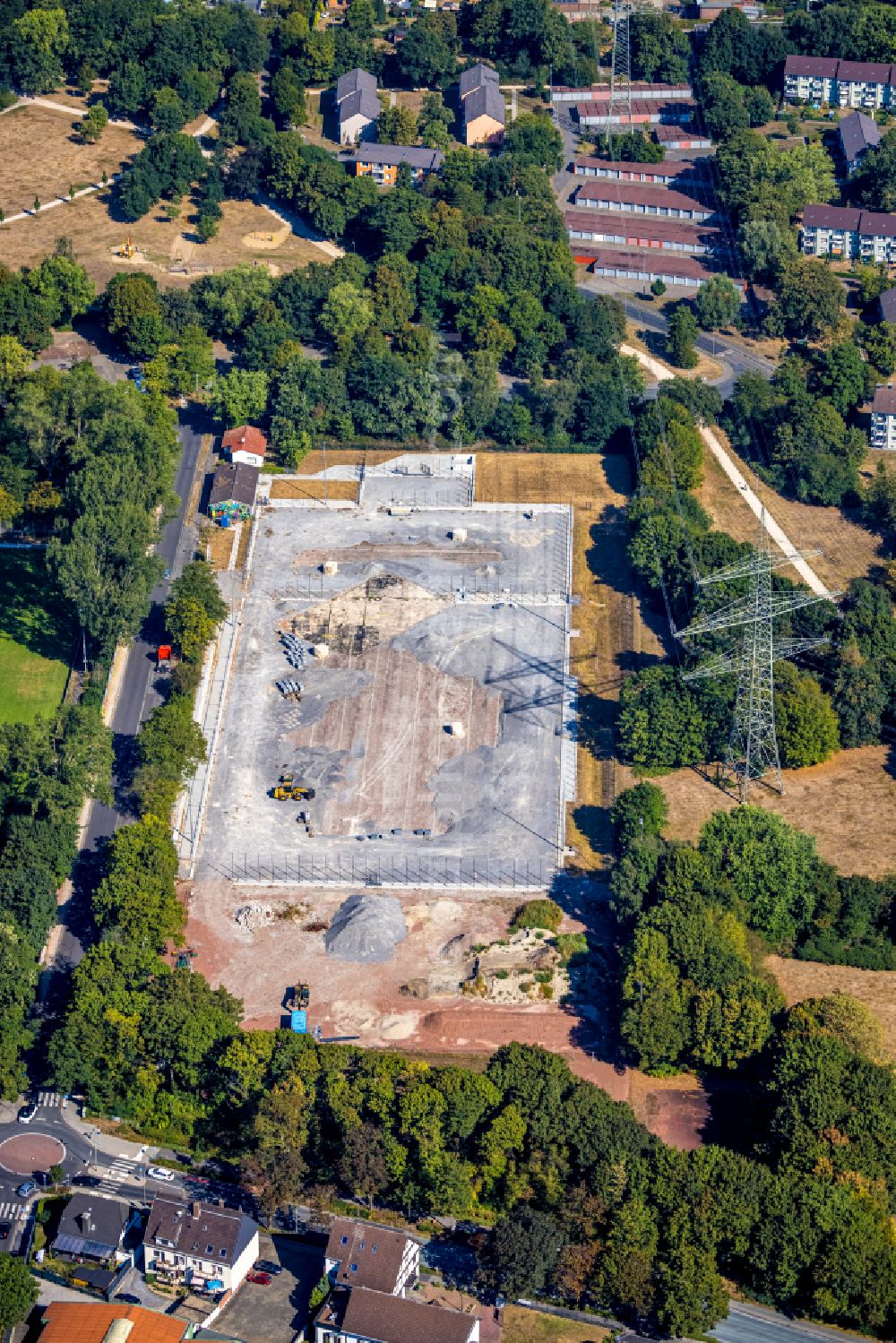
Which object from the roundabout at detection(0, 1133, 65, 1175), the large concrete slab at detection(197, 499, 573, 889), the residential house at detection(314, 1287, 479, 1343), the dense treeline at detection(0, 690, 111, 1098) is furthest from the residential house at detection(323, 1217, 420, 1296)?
the large concrete slab at detection(197, 499, 573, 889)

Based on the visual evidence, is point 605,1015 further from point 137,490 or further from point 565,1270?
point 137,490

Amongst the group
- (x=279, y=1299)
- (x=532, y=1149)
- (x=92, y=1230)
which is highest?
(x=532, y=1149)

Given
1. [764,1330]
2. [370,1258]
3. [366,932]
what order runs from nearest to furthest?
[764,1330] < [370,1258] < [366,932]

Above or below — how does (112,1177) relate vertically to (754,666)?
below

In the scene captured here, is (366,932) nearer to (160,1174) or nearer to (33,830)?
(160,1174)

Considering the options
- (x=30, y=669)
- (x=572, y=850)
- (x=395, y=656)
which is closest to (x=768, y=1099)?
(x=572, y=850)

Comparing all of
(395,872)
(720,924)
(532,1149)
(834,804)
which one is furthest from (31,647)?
(532,1149)
